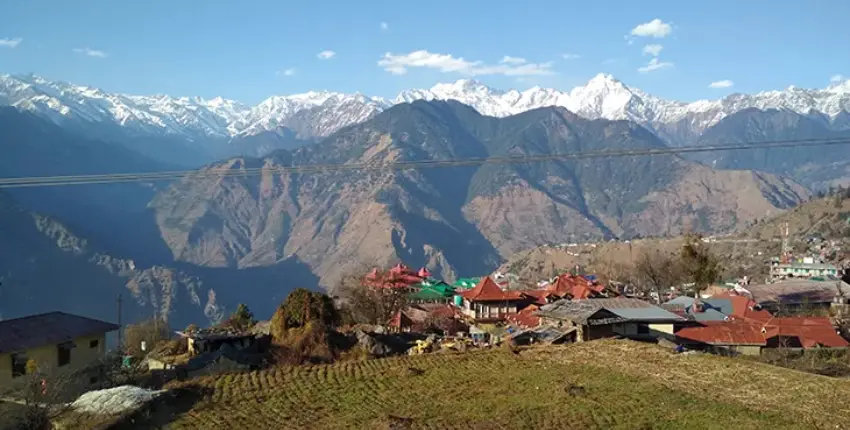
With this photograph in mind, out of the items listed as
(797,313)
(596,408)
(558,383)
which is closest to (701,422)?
(596,408)

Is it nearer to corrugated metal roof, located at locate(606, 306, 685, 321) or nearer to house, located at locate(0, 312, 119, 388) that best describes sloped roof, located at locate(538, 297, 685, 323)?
corrugated metal roof, located at locate(606, 306, 685, 321)

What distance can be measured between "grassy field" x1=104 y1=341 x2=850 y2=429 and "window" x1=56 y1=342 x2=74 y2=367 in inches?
337

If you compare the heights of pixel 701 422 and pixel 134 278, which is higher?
pixel 701 422

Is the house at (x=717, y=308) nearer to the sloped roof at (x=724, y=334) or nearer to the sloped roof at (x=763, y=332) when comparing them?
the sloped roof at (x=763, y=332)

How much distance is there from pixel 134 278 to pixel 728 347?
174 m

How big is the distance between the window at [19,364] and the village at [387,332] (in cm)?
3

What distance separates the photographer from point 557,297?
5169cm

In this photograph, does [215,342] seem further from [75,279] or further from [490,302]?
[75,279]

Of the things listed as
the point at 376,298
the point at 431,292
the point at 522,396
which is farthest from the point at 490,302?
the point at 522,396

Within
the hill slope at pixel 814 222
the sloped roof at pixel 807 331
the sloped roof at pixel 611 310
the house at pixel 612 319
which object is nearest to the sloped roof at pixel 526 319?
the house at pixel 612 319

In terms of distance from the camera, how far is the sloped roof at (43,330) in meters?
24.0

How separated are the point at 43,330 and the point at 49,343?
25.9 inches

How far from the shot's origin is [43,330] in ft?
84.1

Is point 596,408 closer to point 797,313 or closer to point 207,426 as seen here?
point 207,426
